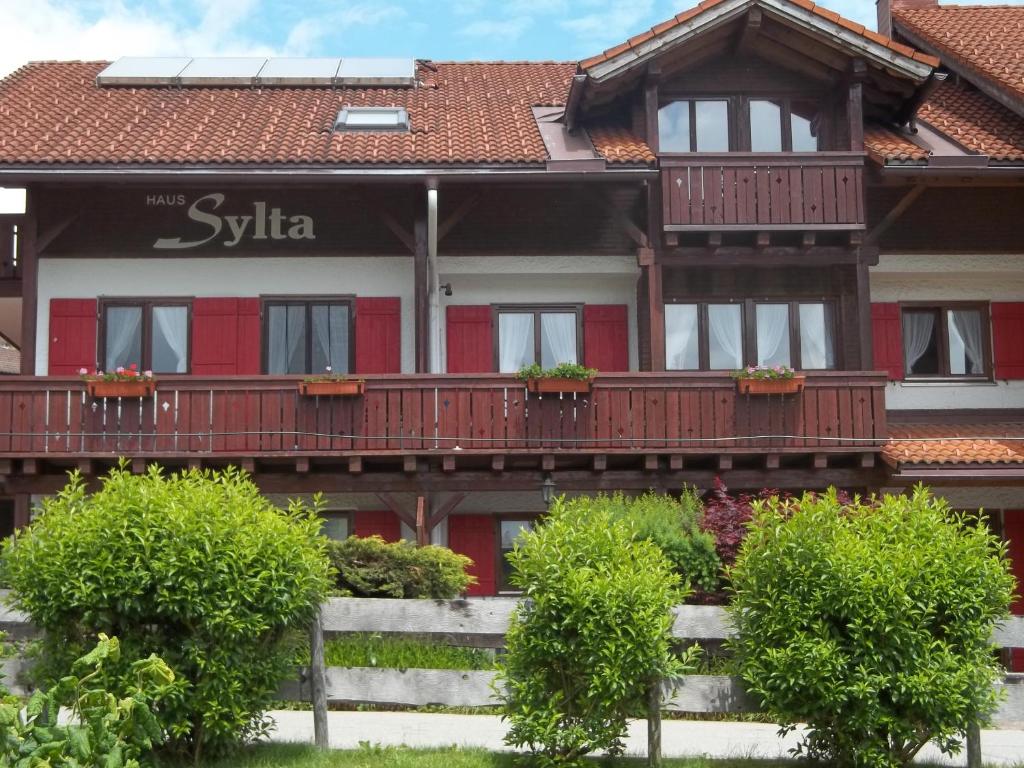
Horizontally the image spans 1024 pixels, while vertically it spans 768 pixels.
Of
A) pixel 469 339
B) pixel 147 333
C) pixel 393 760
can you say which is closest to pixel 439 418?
pixel 469 339

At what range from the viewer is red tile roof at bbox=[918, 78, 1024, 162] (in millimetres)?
17906

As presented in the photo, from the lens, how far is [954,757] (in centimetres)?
949

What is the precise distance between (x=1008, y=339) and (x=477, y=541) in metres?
8.42

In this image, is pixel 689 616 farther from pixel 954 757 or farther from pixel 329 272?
pixel 329 272

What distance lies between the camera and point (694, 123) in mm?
18562

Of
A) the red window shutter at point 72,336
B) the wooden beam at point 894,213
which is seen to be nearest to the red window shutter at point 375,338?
the red window shutter at point 72,336

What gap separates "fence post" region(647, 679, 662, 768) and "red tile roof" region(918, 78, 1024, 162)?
11550mm

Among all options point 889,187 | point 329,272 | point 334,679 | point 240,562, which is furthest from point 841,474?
point 240,562

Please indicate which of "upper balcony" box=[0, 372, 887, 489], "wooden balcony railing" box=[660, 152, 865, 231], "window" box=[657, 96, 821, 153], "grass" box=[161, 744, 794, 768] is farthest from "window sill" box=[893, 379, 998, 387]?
"grass" box=[161, 744, 794, 768]

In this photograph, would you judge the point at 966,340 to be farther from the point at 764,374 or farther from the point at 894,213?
the point at 764,374

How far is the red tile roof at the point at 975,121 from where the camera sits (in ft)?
58.7

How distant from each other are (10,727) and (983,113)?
17.3 meters

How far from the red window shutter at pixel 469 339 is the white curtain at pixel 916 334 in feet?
20.4

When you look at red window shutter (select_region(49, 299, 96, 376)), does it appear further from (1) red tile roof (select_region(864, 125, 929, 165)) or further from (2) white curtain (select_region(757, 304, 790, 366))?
(1) red tile roof (select_region(864, 125, 929, 165))
